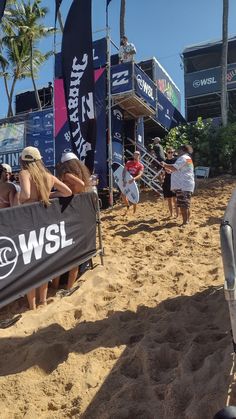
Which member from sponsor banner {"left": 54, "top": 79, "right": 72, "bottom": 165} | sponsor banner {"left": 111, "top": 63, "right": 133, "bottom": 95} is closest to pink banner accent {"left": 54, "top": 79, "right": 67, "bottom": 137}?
sponsor banner {"left": 54, "top": 79, "right": 72, "bottom": 165}

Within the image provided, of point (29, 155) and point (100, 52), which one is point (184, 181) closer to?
point (29, 155)

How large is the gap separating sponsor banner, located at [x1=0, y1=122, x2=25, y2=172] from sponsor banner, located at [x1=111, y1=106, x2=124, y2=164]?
3400mm

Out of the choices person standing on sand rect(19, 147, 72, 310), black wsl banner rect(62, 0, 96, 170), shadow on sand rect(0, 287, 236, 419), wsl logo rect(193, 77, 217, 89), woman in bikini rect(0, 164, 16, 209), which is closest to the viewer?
shadow on sand rect(0, 287, 236, 419)

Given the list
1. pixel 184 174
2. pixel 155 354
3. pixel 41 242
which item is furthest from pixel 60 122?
pixel 155 354

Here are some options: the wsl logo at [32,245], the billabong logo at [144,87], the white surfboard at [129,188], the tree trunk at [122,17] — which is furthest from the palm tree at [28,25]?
the wsl logo at [32,245]

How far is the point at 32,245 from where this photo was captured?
4258mm

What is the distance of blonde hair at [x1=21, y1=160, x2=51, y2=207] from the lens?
14.8 ft

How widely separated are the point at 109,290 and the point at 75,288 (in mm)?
408

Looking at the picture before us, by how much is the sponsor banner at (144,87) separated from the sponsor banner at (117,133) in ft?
2.89

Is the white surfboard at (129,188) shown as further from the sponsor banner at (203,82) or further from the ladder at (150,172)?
the sponsor banner at (203,82)

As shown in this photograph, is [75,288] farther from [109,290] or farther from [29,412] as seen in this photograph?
[29,412]

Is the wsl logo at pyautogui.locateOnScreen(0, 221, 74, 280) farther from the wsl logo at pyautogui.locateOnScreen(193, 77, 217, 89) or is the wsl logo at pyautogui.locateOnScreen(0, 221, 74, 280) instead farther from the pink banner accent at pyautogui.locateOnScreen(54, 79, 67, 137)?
the wsl logo at pyautogui.locateOnScreen(193, 77, 217, 89)

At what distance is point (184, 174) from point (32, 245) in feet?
14.2

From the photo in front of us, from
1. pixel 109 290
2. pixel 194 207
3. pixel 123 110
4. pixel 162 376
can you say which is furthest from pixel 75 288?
pixel 123 110
